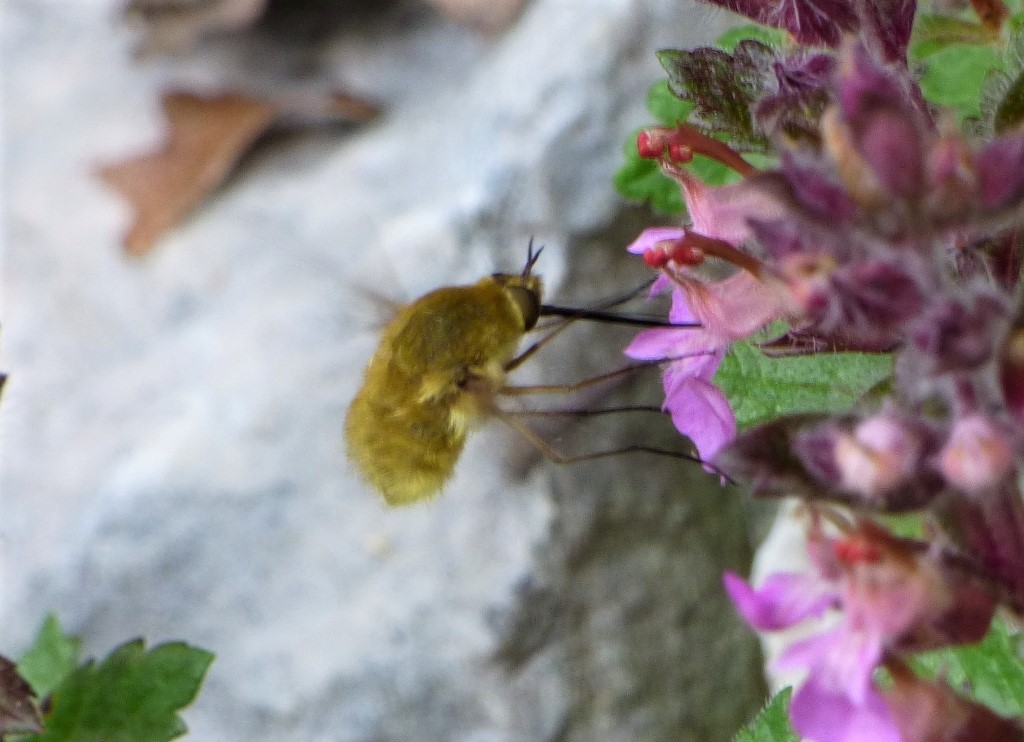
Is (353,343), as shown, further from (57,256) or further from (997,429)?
(997,429)

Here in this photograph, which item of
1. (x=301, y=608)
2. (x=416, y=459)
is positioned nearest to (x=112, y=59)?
(x=301, y=608)

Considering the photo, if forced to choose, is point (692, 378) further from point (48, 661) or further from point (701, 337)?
point (48, 661)

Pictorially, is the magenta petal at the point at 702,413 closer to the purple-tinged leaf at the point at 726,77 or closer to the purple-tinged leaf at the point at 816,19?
the purple-tinged leaf at the point at 726,77

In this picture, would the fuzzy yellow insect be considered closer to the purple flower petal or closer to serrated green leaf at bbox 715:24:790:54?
serrated green leaf at bbox 715:24:790:54

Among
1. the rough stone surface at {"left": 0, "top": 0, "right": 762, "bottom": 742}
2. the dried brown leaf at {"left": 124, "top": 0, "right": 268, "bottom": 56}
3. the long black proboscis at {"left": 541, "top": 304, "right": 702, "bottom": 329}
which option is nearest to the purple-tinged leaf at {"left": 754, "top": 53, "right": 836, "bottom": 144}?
the long black proboscis at {"left": 541, "top": 304, "right": 702, "bottom": 329}

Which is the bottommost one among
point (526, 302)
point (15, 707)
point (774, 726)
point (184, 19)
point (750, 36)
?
point (184, 19)

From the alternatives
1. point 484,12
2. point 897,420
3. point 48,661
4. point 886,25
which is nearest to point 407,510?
point 48,661

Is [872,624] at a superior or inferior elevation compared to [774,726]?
superior
